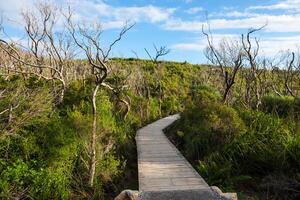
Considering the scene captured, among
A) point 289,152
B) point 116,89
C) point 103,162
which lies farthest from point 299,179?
point 116,89

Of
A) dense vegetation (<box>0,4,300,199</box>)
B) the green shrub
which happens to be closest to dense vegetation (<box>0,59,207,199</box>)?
dense vegetation (<box>0,4,300,199</box>)

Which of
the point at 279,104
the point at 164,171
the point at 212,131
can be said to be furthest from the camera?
the point at 279,104

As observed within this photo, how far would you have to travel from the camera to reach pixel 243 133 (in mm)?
9945

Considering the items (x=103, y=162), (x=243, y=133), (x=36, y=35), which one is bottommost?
(x=103, y=162)

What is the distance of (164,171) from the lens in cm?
877

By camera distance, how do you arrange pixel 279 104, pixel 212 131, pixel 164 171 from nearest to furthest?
pixel 164 171 < pixel 212 131 < pixel 279 104

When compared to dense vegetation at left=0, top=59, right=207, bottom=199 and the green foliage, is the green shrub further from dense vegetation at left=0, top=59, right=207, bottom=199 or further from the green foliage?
dense vegetation at left=0, top=59, right=207, bottom=199

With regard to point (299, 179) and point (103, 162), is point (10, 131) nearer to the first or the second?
point (103, 162)

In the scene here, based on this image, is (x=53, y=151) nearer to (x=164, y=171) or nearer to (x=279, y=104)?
(x=164, y=171)

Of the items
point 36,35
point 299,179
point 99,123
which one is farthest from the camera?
point 36,35

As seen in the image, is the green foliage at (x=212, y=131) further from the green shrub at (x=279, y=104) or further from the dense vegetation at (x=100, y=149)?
the green shrub at (x=279, y=104)

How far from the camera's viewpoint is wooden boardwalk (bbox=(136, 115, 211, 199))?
747 cm

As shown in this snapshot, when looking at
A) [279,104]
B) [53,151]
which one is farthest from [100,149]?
[279,104]

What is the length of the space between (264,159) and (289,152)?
1.73 feet
